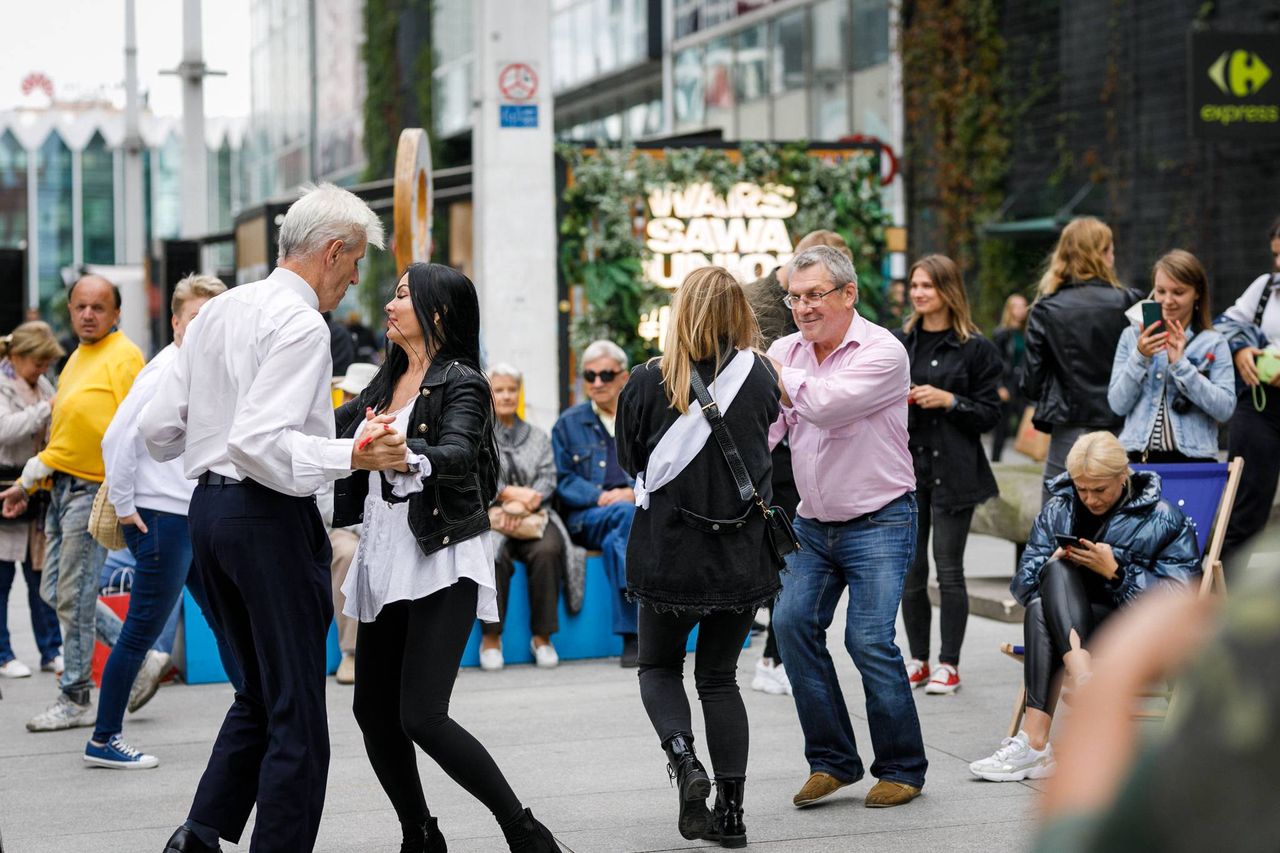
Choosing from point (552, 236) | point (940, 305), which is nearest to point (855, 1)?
point (552, 236)

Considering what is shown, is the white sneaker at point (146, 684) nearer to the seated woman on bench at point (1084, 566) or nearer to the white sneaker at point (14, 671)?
the white sneaker at point (14, 671)

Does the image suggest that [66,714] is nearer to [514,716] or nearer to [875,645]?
[514,716]

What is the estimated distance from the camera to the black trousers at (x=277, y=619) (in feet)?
13.4

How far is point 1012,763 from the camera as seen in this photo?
5793 millimetres

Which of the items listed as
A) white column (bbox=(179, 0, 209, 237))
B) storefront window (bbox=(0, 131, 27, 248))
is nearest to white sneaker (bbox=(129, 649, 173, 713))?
white column (bbox=(179, 0, 209, 237))

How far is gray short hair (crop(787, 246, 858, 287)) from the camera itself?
548 centimetres

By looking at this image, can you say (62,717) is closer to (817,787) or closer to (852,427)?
(817,787)

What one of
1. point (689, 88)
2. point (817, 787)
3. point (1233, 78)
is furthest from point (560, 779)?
point (689, 88)

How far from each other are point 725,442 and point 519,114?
721cm

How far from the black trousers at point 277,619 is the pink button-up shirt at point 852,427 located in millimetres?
1805

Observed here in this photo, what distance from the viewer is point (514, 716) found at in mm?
7219

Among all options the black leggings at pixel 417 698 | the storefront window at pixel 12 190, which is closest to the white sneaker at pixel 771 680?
the black leggings at pixel 417 698

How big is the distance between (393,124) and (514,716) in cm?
3359

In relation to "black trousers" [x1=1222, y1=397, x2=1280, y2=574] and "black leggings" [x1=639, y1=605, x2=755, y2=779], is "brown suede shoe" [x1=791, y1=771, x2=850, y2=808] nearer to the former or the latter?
"black leggings" [x1=639, y1=605, x2=755, y2=779]
